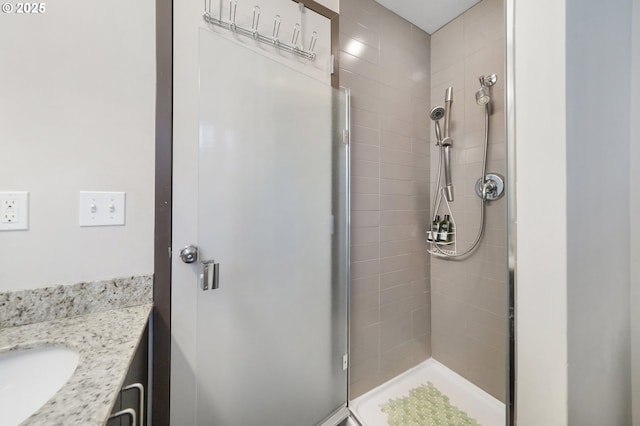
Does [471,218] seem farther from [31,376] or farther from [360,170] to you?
[31,376]

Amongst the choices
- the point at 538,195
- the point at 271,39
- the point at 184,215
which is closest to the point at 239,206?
the point at 184,215

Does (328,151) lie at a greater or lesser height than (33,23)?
lesser

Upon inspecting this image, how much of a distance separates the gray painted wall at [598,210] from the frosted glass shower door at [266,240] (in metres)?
0.84

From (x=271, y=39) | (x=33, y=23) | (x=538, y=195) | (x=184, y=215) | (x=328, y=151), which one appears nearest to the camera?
(x=538, y=195)

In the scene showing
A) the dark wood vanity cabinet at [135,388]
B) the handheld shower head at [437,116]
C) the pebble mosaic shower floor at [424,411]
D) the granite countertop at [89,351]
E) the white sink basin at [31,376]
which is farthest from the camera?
the handheld shower head at [437,116]

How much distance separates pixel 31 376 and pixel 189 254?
448 mm

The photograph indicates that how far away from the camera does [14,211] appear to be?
2.27 feet

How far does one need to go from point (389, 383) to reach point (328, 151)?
154cm

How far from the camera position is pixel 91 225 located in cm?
78

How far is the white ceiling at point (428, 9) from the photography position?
1.42 meters

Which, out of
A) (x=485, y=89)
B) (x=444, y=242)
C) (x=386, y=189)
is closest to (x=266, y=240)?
(x=386, y=189)

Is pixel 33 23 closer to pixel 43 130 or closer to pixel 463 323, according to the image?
pixel 43 130

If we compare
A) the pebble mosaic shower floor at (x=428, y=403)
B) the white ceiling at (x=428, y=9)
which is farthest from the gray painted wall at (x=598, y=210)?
the white ceiling at (x=428, y=9)

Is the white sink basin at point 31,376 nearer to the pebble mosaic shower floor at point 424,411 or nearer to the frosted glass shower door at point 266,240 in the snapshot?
the frosted glass shower door at point 266,240
